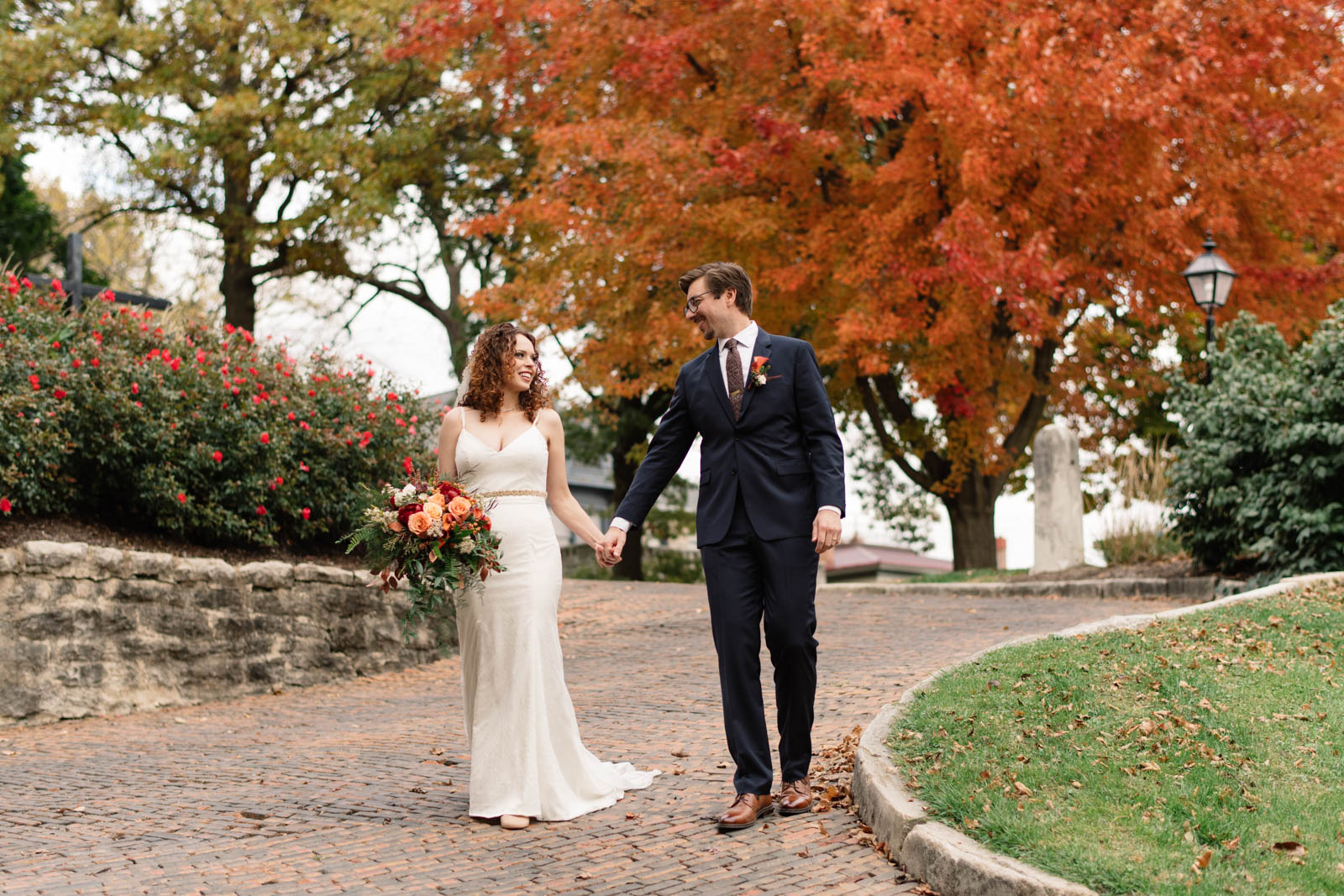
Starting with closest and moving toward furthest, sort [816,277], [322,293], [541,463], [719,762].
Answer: [541,463] < [719,762] < [816,277] < [322,293]

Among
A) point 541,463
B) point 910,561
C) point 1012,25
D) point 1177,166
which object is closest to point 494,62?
point 1012,25

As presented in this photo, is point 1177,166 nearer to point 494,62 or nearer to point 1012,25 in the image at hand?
point 1012,25

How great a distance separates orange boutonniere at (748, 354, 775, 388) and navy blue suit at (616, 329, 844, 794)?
0.09ft

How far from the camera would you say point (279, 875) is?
482 cm

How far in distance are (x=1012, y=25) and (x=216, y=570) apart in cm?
985

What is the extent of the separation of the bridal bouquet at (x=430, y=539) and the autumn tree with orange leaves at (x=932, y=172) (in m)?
9.04

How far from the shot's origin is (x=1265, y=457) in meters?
12.3

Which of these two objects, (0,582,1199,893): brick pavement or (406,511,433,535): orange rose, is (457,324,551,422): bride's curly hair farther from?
(0,582,1199,893): brick pavement

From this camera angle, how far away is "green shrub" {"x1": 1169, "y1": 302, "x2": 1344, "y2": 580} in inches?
449

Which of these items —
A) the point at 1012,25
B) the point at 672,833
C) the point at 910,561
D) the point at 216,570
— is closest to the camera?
the point at 672,833

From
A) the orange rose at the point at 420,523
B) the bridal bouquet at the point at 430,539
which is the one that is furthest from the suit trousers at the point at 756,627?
the orange rose at the point at 420,523

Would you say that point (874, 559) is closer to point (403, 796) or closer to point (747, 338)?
point (403, 796)

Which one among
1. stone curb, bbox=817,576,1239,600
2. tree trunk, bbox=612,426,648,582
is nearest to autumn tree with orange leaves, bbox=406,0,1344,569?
stone curb, bbox=817,576,1239,600

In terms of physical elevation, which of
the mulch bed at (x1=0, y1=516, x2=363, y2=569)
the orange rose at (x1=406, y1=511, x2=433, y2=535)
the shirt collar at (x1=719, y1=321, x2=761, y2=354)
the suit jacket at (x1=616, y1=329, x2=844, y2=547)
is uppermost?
the shirt collar at (x1=719, y1=321, x2=761, y2=354)
